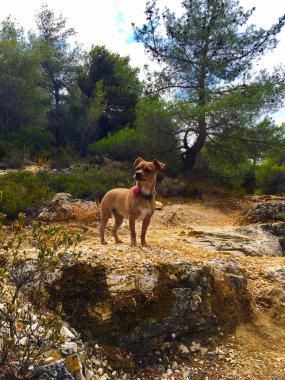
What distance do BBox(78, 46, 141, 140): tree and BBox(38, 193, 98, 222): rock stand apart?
41.3 feet

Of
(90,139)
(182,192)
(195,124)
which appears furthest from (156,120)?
(90,139)

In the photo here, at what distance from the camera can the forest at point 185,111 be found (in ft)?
48.4

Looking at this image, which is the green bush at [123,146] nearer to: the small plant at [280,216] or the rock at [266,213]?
the rock at [266,213]

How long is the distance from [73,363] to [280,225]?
7.40 metres

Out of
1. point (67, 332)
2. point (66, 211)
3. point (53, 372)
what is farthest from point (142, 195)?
point (66, 211)

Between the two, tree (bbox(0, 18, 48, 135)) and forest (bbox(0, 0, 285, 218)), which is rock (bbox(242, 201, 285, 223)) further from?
tree (bbox(0, 18, 48, 135))

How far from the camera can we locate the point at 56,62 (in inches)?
933

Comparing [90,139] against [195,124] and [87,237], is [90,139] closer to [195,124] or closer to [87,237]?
[195,124]

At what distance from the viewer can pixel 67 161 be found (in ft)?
54.2

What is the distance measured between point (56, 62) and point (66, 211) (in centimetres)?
1892

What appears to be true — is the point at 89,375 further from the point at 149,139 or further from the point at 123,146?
Answer: the point at 123,146

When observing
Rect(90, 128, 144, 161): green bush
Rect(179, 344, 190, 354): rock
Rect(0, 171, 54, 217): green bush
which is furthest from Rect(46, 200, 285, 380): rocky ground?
Rect(90, 128, 144, 161): green bush

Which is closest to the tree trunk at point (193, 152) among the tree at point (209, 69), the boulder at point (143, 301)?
the tree at point (209, 69)

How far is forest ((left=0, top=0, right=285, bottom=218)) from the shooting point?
581 inches
